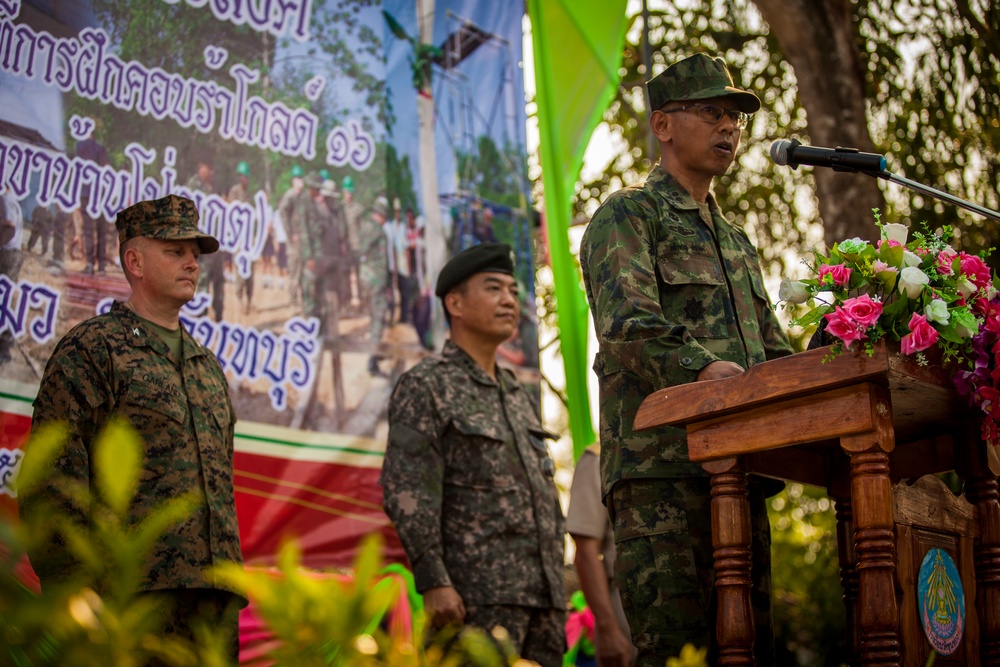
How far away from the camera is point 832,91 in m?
6.00

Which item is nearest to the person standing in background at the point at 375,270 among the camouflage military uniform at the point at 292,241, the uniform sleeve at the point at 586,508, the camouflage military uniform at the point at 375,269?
the camouflage military uniform at the point at 375,269

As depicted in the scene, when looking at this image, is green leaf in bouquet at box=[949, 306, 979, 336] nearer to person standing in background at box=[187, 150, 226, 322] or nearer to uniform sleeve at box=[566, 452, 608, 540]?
uniform sleeve at box=[566, 452, 608, 540]

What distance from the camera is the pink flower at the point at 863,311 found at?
231cm

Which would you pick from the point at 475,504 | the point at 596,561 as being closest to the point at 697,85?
the point at 475,504

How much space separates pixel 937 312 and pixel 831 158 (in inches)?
21.0

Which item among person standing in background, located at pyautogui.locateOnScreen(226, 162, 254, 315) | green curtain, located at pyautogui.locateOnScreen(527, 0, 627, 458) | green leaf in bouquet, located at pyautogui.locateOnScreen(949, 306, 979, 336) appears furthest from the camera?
green curtain, located at pyautogui.locateOnScreen(527, 0, 627, 458)

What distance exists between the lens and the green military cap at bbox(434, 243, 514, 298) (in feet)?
15.3

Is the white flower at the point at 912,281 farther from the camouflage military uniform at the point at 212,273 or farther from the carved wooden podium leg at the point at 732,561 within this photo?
the camouflage military uniform at the point at 212,273

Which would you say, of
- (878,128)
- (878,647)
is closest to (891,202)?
(878,128)

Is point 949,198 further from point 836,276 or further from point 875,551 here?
point 875,551

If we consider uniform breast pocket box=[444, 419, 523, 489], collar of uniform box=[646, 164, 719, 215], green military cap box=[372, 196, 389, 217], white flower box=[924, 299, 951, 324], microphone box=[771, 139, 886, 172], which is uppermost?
green military cap box=[372, 196, 389, 217]

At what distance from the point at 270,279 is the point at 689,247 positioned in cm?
215

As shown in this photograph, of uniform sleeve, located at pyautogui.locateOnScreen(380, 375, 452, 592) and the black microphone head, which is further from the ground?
the black microphone head

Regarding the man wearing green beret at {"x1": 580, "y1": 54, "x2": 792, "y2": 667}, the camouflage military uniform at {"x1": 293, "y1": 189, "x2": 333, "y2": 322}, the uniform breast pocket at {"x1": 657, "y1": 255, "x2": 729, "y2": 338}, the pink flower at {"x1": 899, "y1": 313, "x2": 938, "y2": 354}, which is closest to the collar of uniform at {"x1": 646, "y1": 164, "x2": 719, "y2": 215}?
the man wearing green beret at {"x1": 580, "y1": 54, "x2": 792, "y2": 667}
